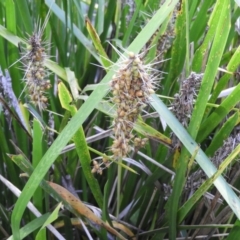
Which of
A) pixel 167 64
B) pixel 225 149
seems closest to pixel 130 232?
pixel 225 149

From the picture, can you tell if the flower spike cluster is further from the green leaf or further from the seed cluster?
the green leaf

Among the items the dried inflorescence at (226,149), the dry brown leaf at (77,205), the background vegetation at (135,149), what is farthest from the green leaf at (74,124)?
the dried inflorescence at (226,149)

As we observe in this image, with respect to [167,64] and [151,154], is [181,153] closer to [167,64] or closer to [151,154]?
[151,154]

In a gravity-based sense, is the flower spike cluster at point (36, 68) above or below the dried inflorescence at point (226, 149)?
above

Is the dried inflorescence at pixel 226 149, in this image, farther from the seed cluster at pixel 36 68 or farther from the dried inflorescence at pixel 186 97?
the seed cluster at pixel 36 68

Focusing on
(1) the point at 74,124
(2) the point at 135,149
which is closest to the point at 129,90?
(1) the point at 74,124
